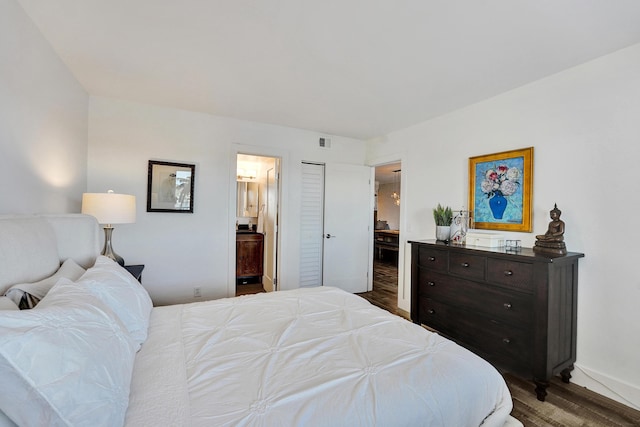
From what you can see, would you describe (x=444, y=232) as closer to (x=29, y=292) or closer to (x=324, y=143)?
(x=324, y=143)

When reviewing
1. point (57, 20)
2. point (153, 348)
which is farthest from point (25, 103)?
point (153, 348)

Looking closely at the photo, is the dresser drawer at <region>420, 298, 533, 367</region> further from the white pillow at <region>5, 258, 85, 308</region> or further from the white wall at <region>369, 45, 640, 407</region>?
the white pillow at <region>5, 258, 85, 308</region>

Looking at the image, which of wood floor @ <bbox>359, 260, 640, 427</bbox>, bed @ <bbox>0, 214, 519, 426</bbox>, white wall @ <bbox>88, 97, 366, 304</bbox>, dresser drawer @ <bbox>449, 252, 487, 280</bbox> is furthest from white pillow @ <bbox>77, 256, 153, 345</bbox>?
dresser drawer @ <bbox>449, 252, 487, 280</bbox>

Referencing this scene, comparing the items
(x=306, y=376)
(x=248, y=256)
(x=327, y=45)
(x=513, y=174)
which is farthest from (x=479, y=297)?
(x=248, y=256)

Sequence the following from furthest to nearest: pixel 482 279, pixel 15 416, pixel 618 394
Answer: pixel 482 279 → pixel 618 394 → pixel 15 416

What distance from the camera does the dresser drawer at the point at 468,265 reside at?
2.37m

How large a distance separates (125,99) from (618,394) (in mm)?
4992

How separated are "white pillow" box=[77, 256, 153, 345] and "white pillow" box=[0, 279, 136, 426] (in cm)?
31

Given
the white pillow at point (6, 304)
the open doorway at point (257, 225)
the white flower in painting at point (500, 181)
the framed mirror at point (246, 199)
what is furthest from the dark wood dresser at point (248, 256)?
the white pillow at point (6, 304)

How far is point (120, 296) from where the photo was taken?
1.31 metres

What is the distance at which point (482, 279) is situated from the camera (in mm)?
2359

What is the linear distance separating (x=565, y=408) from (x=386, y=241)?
553cm

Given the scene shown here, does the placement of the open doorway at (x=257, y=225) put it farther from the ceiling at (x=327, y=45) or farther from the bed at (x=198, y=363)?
the bed at (x=198, y=363)

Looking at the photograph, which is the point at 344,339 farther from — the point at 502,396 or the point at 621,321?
the point at 621,321
